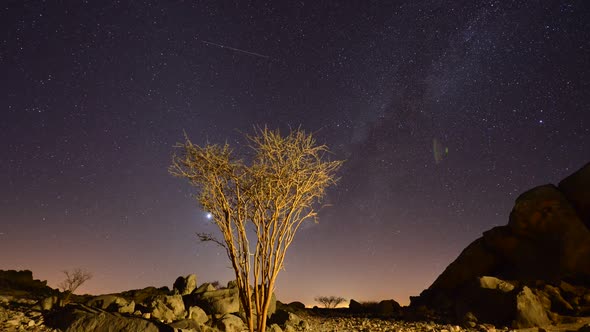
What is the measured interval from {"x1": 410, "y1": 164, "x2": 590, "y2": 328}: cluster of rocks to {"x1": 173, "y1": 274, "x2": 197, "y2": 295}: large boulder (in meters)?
13.3

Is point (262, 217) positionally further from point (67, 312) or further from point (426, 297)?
point (426, 297)

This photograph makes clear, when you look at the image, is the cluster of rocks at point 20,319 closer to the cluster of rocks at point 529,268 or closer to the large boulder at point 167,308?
the large boulder at point 167,308

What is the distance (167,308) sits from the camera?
43.6 ft

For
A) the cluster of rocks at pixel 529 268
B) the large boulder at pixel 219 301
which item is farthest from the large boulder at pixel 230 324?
the cluster of rocks at pixel 529 268

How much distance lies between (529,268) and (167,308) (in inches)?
942

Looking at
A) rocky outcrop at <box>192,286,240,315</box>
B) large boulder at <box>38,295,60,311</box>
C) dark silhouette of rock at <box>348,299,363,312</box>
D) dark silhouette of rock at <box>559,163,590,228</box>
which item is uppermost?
dark silhouette of rock at <box>559,163,590,228</box>

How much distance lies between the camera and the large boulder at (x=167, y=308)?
1279 cm

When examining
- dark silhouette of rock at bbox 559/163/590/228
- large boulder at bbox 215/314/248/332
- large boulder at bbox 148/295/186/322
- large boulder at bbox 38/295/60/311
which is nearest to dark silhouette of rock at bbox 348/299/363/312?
dark silhouette of rock at bbox 559/163/590/228

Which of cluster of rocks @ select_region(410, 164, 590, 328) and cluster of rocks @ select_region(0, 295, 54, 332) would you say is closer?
cluster of rocks @ select_region(0, 295, 54, 332)

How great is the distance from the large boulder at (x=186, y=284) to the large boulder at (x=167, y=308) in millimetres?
4027

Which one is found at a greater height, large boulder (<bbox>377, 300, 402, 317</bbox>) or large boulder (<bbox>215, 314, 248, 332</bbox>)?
large boulder (<bbox>377, 300, 402, 317</bbox>)

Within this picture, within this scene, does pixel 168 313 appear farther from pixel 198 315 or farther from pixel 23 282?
pixel 23 282

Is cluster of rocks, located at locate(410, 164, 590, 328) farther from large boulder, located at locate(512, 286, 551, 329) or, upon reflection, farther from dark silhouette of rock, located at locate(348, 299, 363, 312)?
dark silhouette of rock, located at locate(348, 299, 363, 312)

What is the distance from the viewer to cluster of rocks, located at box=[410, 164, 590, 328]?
14793 millimetres
